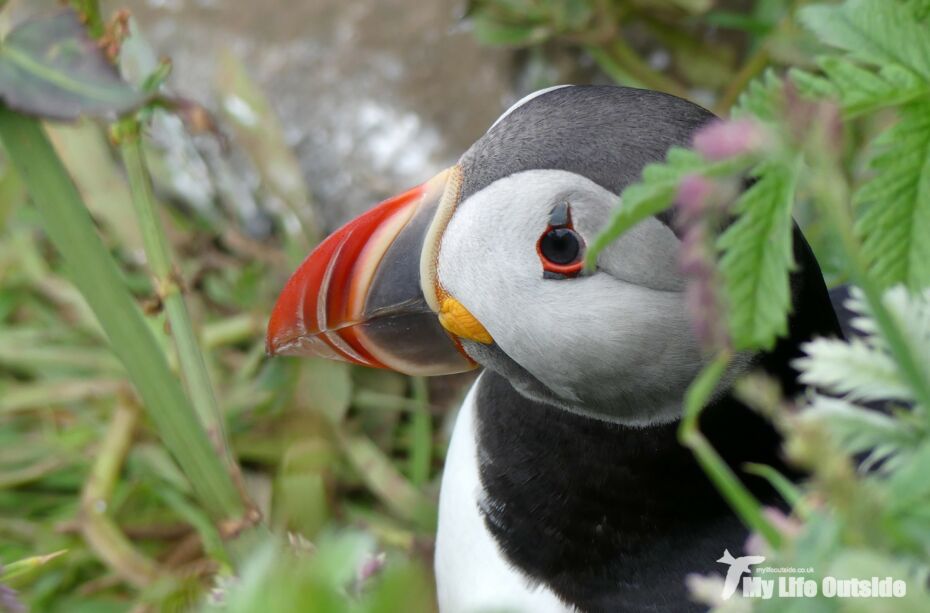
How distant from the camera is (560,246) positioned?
91 cm

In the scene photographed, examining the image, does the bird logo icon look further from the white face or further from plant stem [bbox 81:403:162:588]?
plant stem [bbox 81:403:162:588]

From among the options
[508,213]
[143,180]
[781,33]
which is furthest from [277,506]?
[781,33]

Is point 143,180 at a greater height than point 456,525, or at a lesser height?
greater

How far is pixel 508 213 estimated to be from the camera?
937 millimetres

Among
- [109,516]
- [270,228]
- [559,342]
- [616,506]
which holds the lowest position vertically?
[109,516]

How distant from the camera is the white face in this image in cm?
89

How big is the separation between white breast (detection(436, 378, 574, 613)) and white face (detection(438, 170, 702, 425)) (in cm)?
21

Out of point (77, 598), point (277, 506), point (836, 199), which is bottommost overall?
point (77, 598)

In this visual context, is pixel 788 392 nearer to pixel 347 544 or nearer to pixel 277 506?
pixel 347 544

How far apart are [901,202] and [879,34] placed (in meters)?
0.13

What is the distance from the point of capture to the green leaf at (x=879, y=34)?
29.5 inches

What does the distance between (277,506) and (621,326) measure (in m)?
0.93

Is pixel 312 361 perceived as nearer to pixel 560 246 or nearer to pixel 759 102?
pixel 560 246

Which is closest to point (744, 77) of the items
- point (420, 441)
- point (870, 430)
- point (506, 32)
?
point (506, 32)
